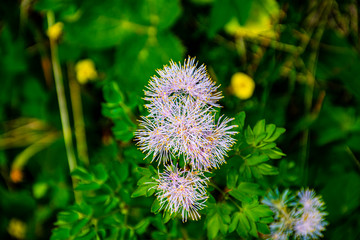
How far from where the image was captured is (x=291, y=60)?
2.04m

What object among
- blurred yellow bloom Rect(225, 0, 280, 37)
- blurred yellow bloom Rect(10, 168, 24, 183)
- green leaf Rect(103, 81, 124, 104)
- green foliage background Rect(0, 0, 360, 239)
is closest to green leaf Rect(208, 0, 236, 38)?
green foliage background Rect(0, 0, 360, 239)

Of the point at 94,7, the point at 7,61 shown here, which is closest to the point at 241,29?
the point at 94,7

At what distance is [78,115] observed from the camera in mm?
2133

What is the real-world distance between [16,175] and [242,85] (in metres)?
1.74

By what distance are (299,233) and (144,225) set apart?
576 mm

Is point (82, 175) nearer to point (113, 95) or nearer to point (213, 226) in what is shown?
point (113, 95)

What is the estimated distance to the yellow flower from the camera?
1.87 meters

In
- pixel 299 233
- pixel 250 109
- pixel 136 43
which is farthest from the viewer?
pixel 136 43

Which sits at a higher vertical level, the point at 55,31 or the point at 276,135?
the point at 55,31

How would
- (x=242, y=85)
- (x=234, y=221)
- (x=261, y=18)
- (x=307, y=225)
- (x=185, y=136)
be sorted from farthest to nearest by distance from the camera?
(x=261, y=18)
(x=242, y=85)
(x=307, y=225)
(x=234, y=221)
(x=185, y=136)

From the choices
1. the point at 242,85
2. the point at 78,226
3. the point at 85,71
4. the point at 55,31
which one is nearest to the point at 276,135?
the point at 78,226

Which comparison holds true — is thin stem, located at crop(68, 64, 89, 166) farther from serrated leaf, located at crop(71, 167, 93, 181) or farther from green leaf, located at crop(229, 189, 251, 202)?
green leaf, located at crop(229, 189, 251, 202)

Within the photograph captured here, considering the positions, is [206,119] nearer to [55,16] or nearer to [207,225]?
[207,225]

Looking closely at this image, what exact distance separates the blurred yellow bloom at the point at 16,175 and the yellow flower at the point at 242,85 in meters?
1.66
